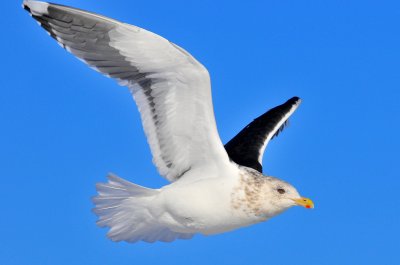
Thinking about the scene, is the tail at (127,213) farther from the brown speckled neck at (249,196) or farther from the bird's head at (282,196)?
the bird's head at (282,196)

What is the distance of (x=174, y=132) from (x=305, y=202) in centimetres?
156

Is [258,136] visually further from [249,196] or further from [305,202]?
[249,196]

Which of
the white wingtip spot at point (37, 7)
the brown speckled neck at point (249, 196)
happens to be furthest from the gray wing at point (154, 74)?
the brown speckled neck at point (249, 196)

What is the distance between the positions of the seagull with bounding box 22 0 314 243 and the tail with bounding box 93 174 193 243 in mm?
17

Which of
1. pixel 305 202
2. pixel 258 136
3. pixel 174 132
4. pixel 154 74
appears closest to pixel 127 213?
pixel 174 132

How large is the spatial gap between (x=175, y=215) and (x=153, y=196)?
40cm

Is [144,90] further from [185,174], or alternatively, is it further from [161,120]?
[185,174]

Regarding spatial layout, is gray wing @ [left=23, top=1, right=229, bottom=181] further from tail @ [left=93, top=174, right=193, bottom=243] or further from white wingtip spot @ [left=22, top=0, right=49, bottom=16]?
tail @ [left=93, top=174, right=193, bottom=243]

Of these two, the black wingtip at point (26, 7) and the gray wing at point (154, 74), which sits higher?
the black wingtip at point (26, 7)

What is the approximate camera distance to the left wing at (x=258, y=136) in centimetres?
973

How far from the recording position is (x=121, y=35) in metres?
7.76

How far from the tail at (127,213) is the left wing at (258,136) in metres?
1.19

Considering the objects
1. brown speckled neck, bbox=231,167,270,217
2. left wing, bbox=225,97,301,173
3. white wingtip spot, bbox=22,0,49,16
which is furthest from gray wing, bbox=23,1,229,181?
left wing, bbox=225,97,301,173

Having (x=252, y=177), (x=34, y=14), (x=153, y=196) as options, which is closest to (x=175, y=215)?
(x=153, y=196)
